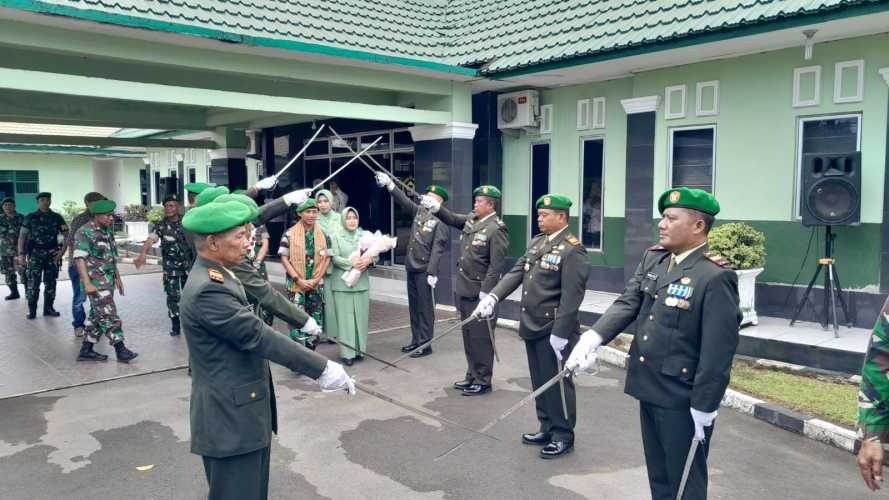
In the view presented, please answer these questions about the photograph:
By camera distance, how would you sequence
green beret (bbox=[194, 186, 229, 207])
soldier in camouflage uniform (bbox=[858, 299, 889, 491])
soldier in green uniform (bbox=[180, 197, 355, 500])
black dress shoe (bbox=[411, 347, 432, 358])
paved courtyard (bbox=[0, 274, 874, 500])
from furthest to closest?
black dress shoe (bbox=[411, 347, 432, 358]) < green beret (bbox=[194, 186, 229, 207]) < paved courtyard (bbox=[0, 274, 874, 500]) < soldier in green uniform (bbox=[180, 197, 355, 500]) < soldier in camouflage uniform (bbox=[858, 299, 889, 491])

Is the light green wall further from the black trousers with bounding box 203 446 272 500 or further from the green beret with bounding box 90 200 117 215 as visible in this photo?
the black trousers with bounding box 203 446 272 500

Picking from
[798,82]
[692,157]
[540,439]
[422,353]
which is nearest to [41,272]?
[422,353]

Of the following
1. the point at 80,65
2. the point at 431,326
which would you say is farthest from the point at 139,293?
the point at 431,326

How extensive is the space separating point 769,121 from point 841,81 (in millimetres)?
895

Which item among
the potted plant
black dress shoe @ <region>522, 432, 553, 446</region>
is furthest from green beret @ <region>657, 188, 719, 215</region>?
the potted plant

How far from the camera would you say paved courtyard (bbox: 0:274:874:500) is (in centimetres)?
445

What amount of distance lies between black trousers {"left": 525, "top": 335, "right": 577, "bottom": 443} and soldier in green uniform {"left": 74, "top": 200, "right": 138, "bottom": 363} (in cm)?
488

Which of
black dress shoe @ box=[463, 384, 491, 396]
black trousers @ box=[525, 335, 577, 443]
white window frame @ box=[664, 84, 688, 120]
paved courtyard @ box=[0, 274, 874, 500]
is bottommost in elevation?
paved courtyard @ box=[0, 274, 874, 500]

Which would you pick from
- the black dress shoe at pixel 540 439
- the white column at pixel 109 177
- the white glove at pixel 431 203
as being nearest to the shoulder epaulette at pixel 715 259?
the black dress shoe at pixel 540 439

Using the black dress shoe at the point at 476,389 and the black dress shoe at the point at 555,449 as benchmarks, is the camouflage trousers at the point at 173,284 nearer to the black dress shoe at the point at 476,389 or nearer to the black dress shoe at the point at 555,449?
the black dress shoe at the point at 476,389

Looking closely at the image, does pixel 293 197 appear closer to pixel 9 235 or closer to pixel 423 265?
pixel 423 265

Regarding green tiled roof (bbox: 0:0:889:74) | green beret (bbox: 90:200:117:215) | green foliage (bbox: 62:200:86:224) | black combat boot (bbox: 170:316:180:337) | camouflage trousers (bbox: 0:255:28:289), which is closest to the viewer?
green tiled roof (bbox: 0:0:889:74)

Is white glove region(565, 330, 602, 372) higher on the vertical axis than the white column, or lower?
lower

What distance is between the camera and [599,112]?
10547 millimetres
